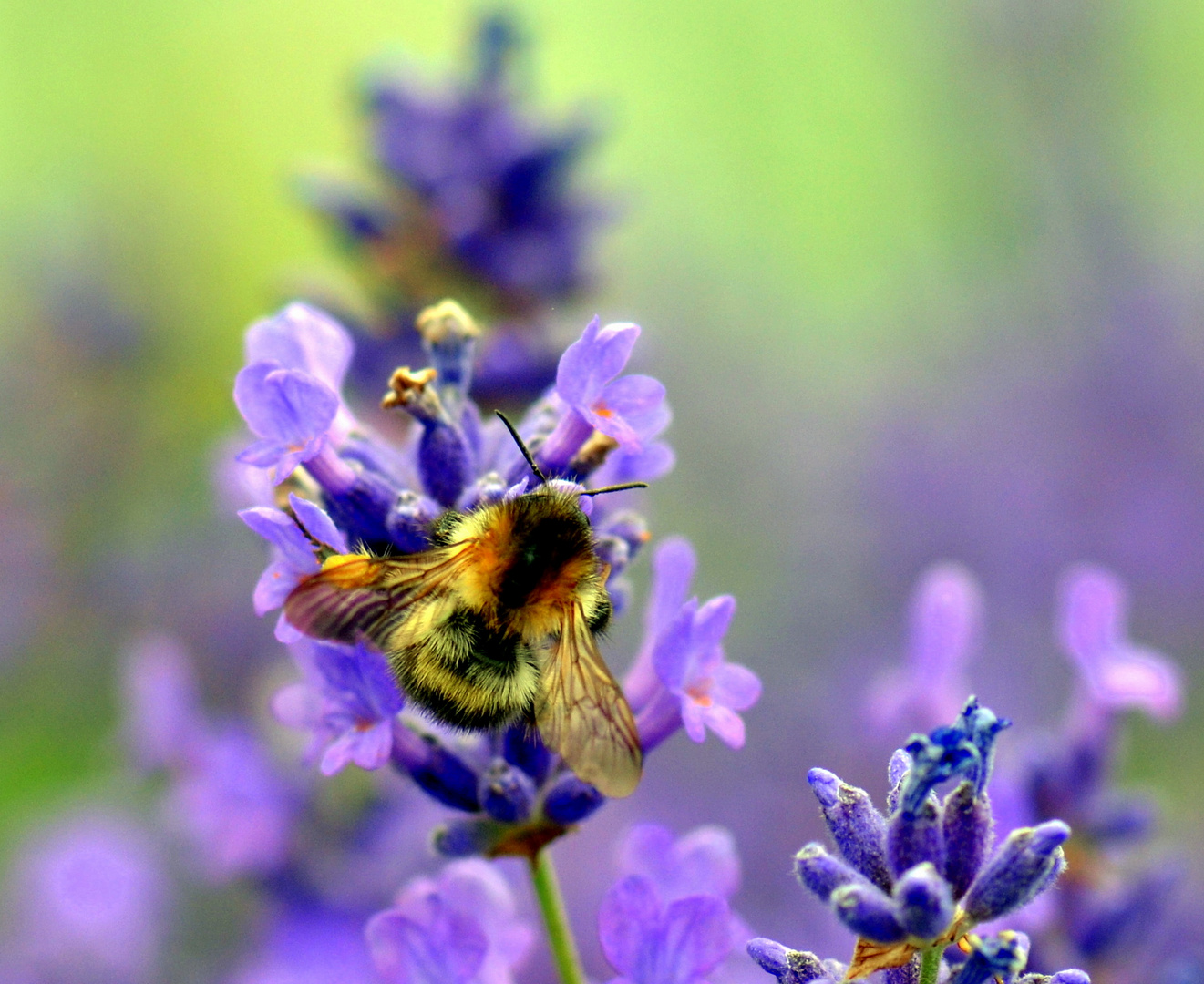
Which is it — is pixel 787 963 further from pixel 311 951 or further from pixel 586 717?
pixel 311 951

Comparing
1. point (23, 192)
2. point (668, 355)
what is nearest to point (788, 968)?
point (668, 355)

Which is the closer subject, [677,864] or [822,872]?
[822,872]

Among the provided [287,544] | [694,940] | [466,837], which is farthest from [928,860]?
[287,544]

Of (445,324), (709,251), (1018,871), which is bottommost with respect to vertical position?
(1018,871)

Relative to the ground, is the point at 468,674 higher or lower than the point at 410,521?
lower

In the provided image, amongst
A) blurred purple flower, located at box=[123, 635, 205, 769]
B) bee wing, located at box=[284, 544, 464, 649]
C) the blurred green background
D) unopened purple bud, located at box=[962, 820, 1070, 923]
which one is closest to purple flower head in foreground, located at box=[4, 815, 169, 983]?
the blurred green background

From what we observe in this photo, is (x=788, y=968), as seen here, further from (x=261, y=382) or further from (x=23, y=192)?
(x=23, y=192)
